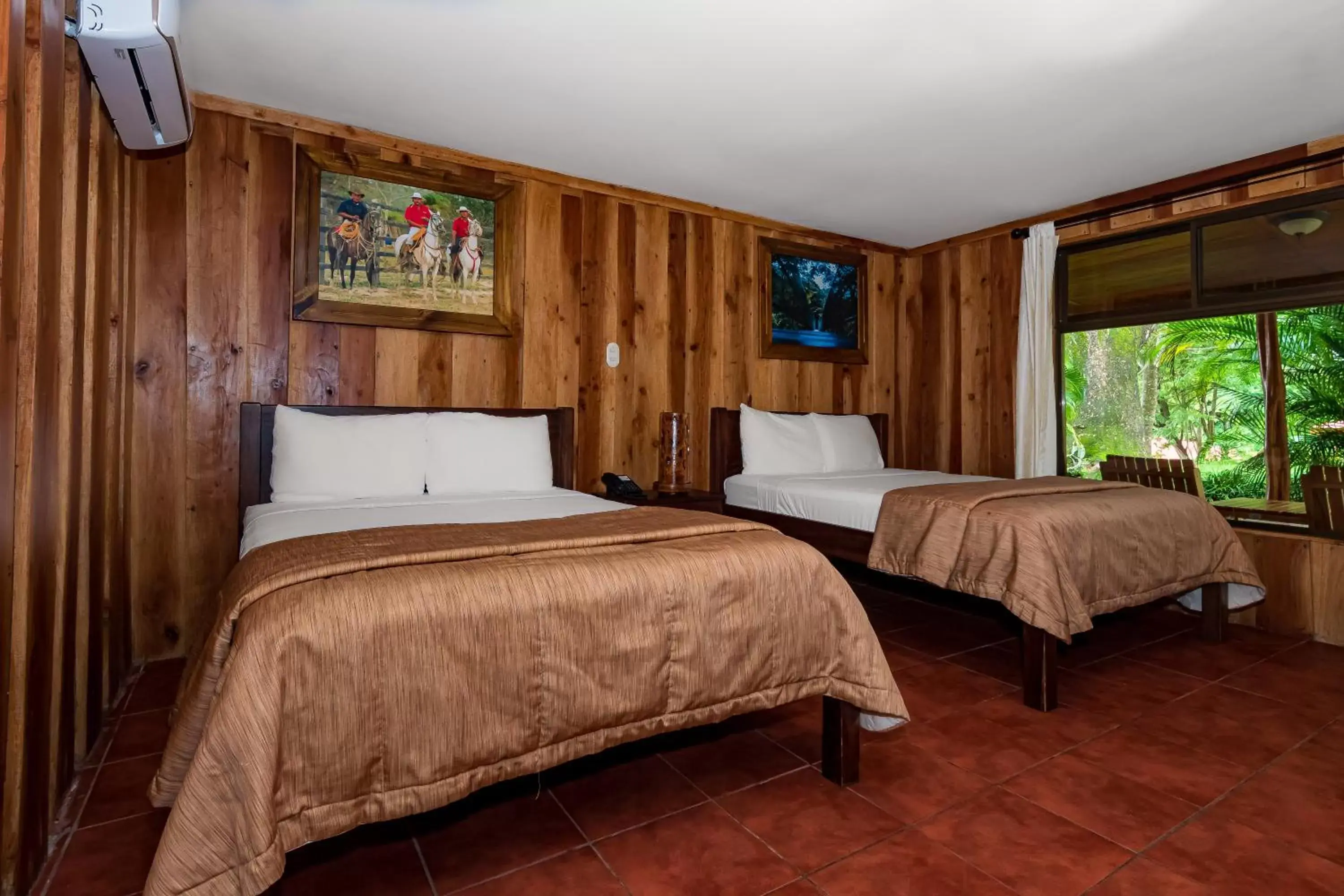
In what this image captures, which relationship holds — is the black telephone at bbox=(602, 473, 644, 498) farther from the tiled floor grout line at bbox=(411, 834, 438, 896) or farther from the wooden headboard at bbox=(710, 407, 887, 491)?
the tiled floor grout line at bbox=(411, 834, 438, 896)

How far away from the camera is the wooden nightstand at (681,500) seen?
3525 mm

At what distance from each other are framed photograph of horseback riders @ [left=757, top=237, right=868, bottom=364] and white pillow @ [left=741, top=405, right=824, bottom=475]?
0.54 meters

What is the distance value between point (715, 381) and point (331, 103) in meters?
2.45

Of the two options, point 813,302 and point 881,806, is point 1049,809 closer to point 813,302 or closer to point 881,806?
point 881,806

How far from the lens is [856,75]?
8.78 ft

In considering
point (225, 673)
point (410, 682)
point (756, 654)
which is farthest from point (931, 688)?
point (225, 673)

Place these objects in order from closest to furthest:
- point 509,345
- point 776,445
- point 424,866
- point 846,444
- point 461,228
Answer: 1. point 424,866
2. point 461,228
3. point 509,345
4. point 776,445
5. point 846,444

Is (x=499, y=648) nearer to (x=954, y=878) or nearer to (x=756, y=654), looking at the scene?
(x=756, y=654)

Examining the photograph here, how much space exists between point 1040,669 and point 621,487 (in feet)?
6.54

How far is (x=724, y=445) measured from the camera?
14.1 ft

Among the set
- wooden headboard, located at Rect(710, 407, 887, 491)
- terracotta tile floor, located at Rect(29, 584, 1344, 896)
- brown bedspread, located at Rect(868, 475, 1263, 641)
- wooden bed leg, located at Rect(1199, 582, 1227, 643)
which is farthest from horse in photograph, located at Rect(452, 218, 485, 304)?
wooden bed leg, located at Rect(1199, 582, 1227, 643)

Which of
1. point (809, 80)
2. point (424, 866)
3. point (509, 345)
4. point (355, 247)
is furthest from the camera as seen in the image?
point (509, 345)

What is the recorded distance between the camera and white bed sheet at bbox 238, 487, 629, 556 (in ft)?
6.62

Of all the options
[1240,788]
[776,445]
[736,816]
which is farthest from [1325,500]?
[736,816]
